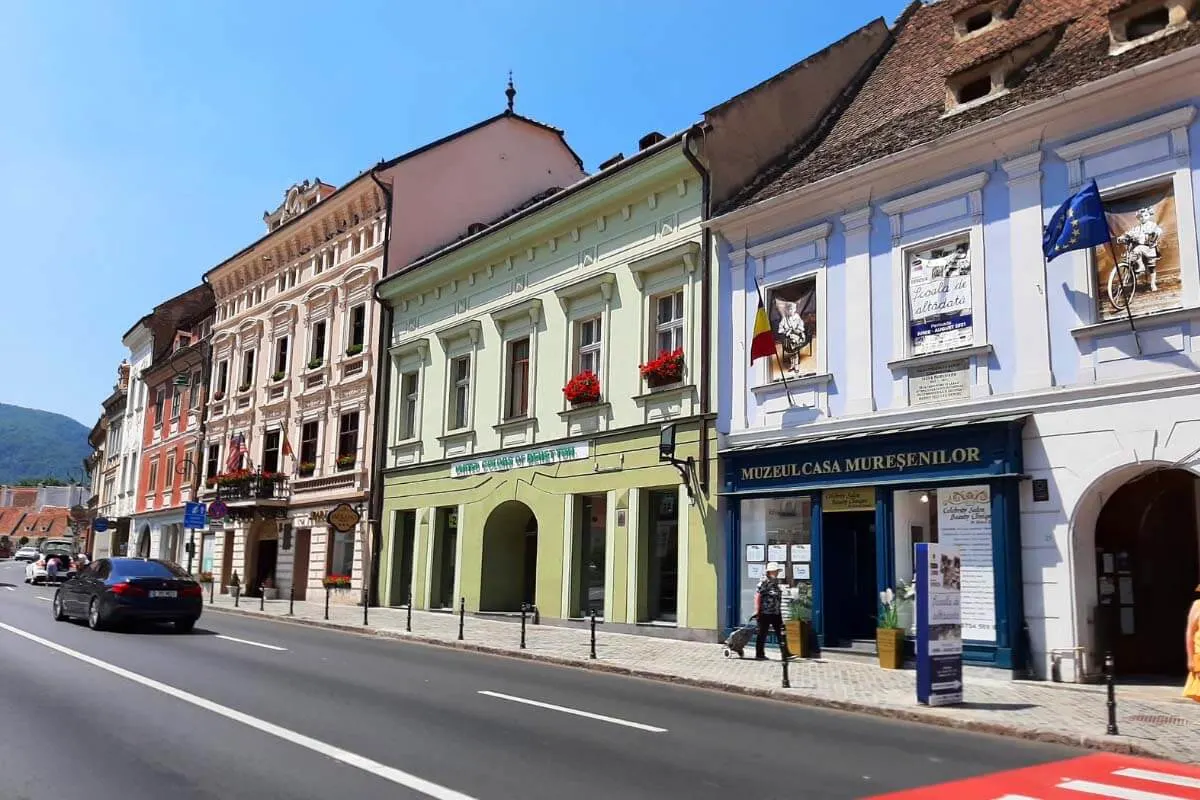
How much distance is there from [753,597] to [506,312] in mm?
10286

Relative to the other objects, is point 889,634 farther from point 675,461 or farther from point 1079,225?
point 1079,225

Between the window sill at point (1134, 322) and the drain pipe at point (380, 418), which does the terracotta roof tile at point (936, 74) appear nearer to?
the window sill at point (1134, 322)

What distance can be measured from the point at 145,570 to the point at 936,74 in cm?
1799

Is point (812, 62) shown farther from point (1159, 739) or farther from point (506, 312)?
point (1159, 739)

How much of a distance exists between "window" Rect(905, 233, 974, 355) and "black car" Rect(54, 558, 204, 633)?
1407 centimetres

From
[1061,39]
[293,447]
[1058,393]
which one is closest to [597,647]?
[1058,393]

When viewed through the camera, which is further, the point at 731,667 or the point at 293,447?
the point at 293,447

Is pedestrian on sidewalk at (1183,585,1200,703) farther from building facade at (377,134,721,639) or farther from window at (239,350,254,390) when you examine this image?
window at (239,350,254,390)

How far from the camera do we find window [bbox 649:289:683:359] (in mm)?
19969

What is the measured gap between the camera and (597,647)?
17.0 meters

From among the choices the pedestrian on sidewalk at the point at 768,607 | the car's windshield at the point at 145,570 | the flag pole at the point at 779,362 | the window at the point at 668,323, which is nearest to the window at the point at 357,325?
the car's windshield at the point at 145,570

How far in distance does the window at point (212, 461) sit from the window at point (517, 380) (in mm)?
20641

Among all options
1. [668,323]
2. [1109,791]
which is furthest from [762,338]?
Result: [1109,791]

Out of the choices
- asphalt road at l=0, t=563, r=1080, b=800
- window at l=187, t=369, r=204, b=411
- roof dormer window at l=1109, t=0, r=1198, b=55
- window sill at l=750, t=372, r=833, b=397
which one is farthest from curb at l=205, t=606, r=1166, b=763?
window at l=187, t=369, r=204, b=411
